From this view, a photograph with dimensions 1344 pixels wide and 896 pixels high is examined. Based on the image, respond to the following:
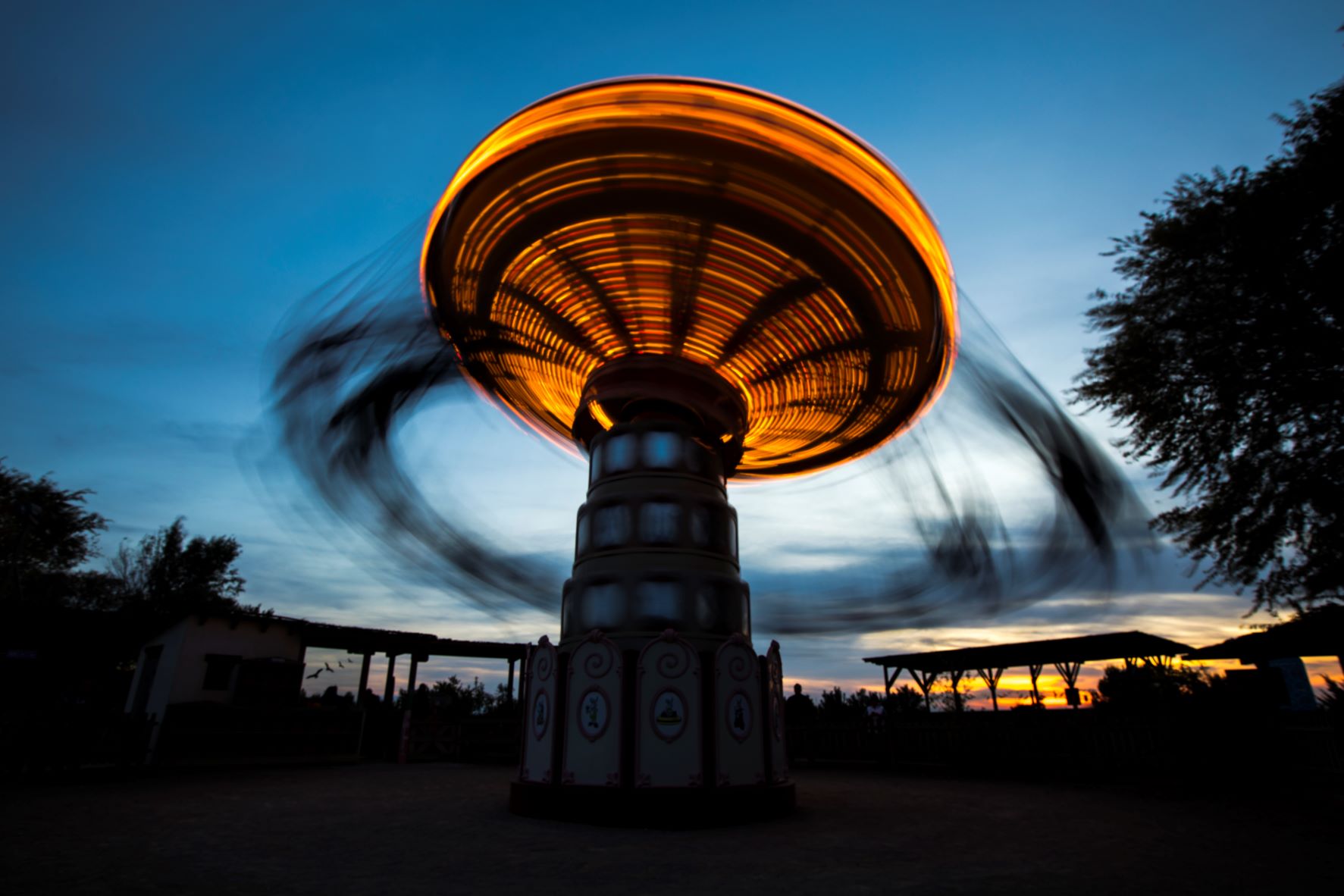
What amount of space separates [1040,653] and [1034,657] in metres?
0.38

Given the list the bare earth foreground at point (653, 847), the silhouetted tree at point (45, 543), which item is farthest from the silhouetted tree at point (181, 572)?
the bare earth foreground at point (653, 847)

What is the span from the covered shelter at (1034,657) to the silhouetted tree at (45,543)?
128 ft

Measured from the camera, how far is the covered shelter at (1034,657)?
2003 cm

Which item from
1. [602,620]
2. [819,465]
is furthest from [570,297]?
[819,465]

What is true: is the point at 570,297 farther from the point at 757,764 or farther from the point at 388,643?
the point at 388,643

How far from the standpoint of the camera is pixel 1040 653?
22156 mm

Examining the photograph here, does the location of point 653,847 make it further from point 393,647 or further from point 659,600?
point 393,647

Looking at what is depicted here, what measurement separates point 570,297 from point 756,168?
3.79 metres

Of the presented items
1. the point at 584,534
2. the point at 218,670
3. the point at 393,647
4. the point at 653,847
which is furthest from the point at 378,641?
the point at 653,847

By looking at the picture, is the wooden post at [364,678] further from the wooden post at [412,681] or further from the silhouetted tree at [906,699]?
the silhouetted tree at [906,699]

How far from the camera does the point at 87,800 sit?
10.6 m

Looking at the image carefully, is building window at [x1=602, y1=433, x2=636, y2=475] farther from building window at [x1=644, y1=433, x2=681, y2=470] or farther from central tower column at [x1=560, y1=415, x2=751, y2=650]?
building window at [x1=644, y1=433, x2=681, y2=470]

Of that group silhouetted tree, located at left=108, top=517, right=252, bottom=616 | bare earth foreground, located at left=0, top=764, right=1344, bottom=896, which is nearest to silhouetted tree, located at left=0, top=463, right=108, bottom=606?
silhouetted tree, located at left=108, top=517, right=252, bottom=616

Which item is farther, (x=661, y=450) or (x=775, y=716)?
(x=661, y=450)
